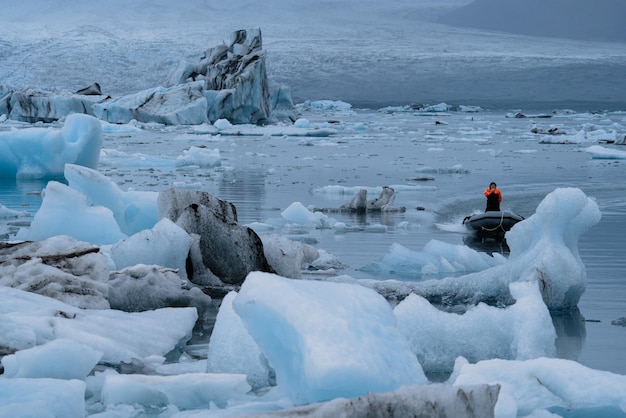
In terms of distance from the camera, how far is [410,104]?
5888 centimetres

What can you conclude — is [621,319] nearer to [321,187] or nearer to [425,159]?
[321,187]

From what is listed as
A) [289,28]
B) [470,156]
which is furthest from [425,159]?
[289,28]

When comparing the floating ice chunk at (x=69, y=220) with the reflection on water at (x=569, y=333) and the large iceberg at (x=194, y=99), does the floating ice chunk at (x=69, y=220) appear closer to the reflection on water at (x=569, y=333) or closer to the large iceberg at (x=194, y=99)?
the reflection on water at (x=569, y=333)

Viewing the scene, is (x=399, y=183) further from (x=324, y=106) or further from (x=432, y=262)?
(x=324, y=106)

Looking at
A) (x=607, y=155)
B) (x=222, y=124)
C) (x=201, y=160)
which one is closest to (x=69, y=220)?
(x=201, y=160)

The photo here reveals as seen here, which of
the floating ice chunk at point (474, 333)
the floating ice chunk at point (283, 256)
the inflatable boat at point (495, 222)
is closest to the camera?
the floating ice chunk at point (474, 333)

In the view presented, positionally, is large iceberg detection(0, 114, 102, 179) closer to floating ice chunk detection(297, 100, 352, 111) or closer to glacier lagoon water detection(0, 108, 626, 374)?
glacier lagoon water detection(0, 108, 626, 374)

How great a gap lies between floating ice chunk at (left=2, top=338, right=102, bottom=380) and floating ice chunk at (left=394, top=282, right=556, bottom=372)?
1338 mm

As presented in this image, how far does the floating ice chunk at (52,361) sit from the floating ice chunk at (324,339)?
0.71 m

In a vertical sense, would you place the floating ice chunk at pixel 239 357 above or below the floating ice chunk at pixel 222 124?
above

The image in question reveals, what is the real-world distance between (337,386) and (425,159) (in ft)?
53.4

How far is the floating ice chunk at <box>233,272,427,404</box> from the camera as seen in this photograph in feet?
8.84

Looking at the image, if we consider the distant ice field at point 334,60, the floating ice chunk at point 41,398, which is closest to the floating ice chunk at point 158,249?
Answer: the floating ice chunk at point 41,398

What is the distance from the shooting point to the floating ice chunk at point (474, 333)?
4012mm
